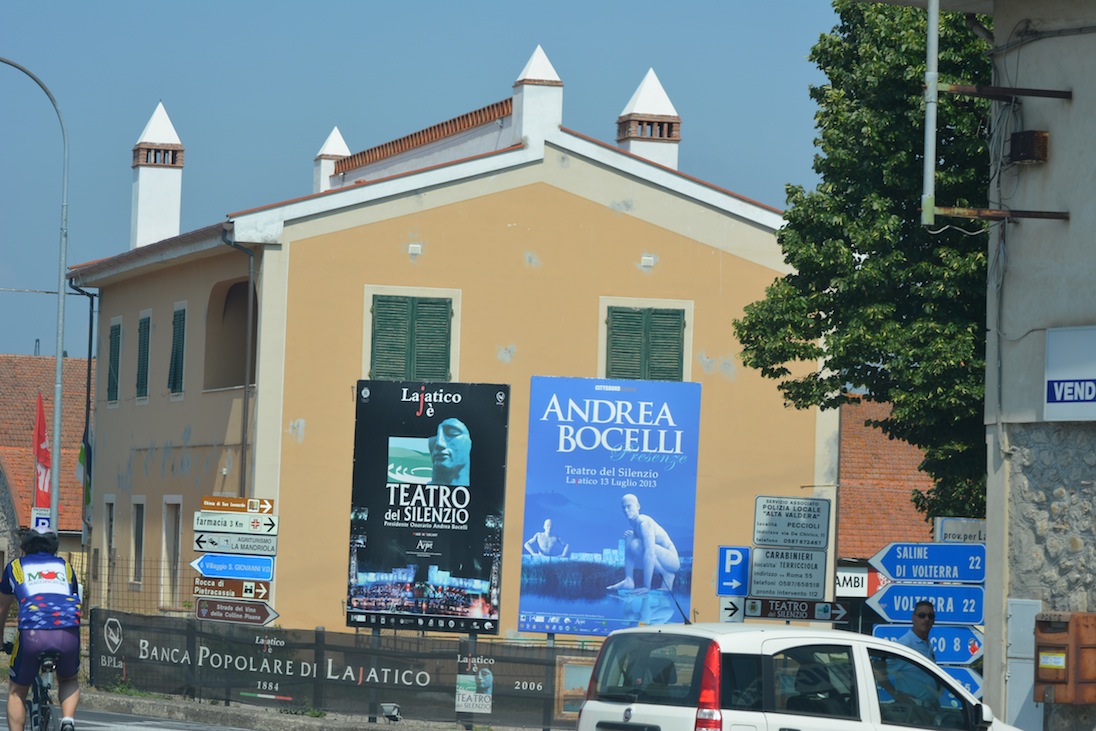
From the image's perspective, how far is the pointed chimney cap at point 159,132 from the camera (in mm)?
38562

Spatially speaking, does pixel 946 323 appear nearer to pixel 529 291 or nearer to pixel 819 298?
pixel 819 298

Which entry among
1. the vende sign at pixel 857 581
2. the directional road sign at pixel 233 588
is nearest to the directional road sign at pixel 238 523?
the directional road sign at pixel 233 588

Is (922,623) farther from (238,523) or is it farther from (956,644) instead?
(238,523)

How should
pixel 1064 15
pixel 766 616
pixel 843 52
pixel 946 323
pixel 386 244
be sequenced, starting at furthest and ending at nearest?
pixel 386 244
pixel 843 52
pixel 946 323
pixel 766 616
pixel 1064 15

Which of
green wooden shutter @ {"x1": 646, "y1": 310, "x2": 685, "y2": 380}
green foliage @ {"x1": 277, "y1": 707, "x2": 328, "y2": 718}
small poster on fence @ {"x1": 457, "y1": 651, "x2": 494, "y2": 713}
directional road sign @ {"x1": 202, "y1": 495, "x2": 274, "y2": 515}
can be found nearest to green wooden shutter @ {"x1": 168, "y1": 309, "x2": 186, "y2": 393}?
green wooden shutter @ {"x1": 646, "y1": 310, "x2": 685, "y2": 380}

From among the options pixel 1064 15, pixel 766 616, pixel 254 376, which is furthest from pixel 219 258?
pixel 1064 15

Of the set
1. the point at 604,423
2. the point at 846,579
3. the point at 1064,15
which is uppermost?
the point at 1064,15

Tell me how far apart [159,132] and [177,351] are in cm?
818

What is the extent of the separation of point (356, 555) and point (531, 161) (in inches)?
285

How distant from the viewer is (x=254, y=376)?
96.8 feet

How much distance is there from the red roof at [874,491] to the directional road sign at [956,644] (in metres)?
18.2

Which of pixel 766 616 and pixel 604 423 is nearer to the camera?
pixel 766 616

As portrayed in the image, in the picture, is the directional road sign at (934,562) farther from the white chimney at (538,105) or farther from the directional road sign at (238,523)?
the white chimney at (538,105)

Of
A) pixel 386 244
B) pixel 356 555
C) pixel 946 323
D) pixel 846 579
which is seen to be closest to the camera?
pixel 946 323
